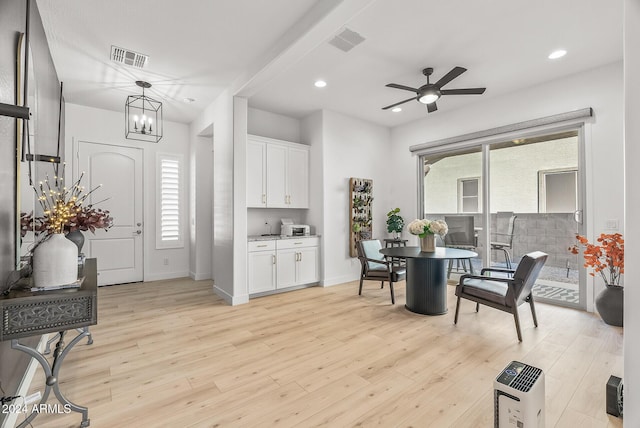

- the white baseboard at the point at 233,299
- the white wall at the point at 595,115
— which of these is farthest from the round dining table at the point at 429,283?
the white baseboard at the point at 233,299

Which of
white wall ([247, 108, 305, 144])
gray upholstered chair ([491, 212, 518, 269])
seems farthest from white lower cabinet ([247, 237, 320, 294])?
gray upholstered chair ([491, 212, 518, 269])

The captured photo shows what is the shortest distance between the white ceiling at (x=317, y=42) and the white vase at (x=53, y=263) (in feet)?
7.11

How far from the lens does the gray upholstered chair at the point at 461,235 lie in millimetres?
5016

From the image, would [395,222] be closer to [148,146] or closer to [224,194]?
[224,194]

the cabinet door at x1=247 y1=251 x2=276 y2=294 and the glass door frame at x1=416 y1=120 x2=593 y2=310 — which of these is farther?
the cabinet door at x1=247 y1=251 x2=276 y2=294

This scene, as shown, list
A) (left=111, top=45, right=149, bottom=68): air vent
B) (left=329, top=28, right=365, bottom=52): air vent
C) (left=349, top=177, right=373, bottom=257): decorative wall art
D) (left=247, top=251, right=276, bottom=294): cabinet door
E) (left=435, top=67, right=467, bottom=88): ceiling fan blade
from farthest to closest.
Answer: (left=349, top=177, right=373, bottom=257): decorative wall art < (left=247, top=251, right=276, bottom=294): cabinet door < (left=111, top=45, right=149, bottom=68): air vent < (left=435, top=67, right=467, bottom=88): ceiling fan blade < (left=329, top=28, right=365, bottom=52): air vent

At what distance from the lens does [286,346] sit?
277 cm

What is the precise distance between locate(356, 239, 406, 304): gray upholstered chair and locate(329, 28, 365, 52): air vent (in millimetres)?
2584

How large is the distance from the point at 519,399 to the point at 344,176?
14.2ft

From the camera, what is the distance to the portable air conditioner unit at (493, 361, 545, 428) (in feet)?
4.52

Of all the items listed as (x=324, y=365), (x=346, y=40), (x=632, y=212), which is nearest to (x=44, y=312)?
(x=324, y=365)

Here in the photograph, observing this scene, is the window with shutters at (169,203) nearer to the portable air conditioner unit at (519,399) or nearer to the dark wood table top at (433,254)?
the dark wood table top at (433,254)

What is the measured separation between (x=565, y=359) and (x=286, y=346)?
2.40 m

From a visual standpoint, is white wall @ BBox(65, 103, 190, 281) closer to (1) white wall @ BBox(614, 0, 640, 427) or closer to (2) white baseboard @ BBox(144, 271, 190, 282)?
(2) white baseboard @ BBox(144, 271, 190, 282)
